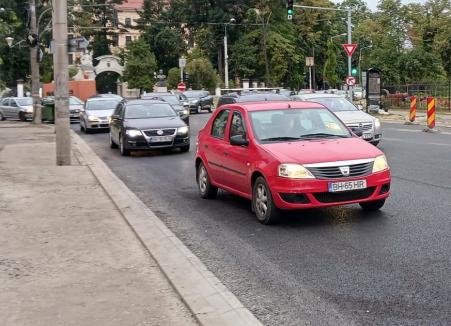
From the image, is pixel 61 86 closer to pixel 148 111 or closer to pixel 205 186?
pixel 148 111

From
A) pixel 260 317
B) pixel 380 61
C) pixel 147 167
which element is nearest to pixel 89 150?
pixel 147 167

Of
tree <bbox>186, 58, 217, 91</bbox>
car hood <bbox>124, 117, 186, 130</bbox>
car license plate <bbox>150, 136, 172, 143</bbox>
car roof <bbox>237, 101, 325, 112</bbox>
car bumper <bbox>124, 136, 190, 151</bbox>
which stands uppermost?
tree <bbox>186, 58, 217, 91</bbox>

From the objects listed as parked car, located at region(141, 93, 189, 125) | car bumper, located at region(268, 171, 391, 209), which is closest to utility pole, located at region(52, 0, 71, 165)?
car bumper, located at region(268, 171, 391, 209)

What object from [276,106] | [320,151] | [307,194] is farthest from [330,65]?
[307,194]

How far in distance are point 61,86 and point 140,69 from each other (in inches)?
2599

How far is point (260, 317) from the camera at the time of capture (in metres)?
4.73

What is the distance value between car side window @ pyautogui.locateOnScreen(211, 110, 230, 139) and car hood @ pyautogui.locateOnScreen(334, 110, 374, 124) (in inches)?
284

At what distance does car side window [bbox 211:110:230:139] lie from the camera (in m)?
9.49

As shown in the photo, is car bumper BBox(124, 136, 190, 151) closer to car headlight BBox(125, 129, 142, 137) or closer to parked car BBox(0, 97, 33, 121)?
car headlight BBox(125, 129, 142, 137)

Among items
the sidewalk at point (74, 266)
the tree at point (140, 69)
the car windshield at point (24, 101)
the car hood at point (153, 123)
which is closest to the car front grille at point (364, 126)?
the car hood at point (153, 123)

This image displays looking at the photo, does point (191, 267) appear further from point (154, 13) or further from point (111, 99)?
point (154, 13)

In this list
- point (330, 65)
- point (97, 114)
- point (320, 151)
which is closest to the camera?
point (320, 151)

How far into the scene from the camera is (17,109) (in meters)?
39.8

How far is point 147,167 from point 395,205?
285 inches
